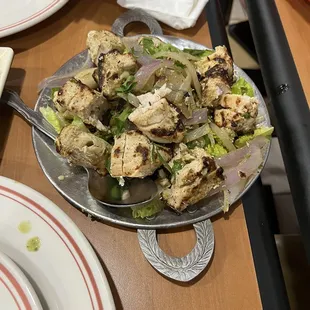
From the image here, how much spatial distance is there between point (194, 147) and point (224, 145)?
62 millimetres

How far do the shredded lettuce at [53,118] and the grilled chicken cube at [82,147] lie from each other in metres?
0.09

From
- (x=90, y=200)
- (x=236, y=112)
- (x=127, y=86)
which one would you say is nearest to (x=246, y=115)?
(x=236, y=112)

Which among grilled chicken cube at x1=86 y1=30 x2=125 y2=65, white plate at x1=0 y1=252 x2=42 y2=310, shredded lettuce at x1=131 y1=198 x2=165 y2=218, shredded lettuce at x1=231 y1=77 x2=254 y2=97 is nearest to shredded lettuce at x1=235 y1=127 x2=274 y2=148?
shredded lettuce at x1=231 y1=77 x2=254 y2=97

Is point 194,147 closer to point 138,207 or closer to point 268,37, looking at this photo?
point 138,207

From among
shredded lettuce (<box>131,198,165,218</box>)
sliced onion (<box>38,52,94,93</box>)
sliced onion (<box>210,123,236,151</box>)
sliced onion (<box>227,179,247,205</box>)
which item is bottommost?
shredded lettuce (<box>131,198,165,218</box>)

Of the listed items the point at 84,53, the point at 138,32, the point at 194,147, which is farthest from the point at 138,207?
the point at 138,32

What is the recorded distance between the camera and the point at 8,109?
0.97 metres

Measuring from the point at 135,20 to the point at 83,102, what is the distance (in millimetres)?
395

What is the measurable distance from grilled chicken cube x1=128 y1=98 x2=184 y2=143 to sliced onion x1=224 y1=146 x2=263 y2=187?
132mm

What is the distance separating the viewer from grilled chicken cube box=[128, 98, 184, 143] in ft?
2.51

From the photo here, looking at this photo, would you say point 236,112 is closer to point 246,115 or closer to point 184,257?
point 246,115

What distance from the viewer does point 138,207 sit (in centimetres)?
79

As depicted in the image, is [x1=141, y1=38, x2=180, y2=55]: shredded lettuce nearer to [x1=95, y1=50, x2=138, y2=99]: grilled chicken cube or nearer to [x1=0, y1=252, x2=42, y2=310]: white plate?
[x1=95, y1=50, x2=138, y2=99]: grilled chicken cube

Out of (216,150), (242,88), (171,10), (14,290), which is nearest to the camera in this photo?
(14,290)
